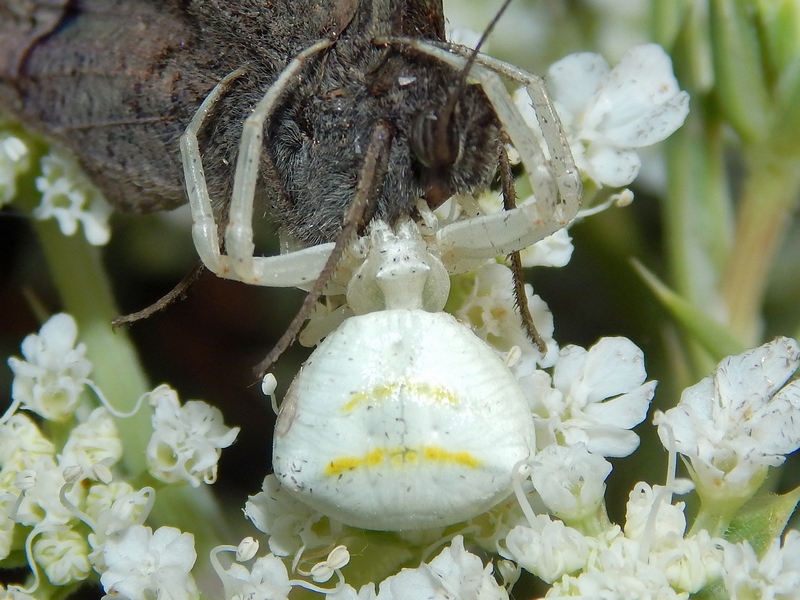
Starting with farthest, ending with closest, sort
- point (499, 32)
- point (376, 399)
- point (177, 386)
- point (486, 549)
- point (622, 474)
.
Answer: point (499, 32), point (177, 386), point (622, 474), point (486, 549), point (376, 399)

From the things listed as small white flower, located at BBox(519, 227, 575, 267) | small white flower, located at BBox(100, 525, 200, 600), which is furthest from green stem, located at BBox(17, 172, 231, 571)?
small white flower, located at BBox(519, 227, 575, 267)

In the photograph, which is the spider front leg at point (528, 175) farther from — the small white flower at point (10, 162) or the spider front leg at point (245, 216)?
the small white flower at point (10, 162)

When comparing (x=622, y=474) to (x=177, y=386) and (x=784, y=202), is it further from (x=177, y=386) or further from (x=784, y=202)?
(x=177, y=386)

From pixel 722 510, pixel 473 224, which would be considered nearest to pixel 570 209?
pixel 473 224

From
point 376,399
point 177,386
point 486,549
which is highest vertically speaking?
point 376,399

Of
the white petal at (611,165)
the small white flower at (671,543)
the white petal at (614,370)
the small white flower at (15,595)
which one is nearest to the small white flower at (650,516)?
the small white flower at (671,543)

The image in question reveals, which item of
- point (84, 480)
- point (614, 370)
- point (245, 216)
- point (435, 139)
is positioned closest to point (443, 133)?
point (435, 139)

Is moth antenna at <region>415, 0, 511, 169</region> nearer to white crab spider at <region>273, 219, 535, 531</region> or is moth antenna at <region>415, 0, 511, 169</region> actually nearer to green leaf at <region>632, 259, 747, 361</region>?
white crab spider at <region>273, 219, 535, 531</region>

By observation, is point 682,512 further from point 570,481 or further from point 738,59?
point 738,59
